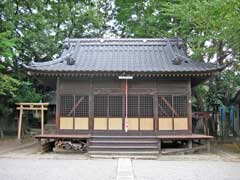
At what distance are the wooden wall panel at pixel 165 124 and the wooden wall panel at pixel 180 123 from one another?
0.76ft

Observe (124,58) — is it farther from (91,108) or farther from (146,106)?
(91,108)

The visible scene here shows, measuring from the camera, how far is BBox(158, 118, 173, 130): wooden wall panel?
13.5 meters

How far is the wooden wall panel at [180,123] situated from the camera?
44.4 ft

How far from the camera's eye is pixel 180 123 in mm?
13555

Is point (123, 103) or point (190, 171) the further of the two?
point (123, 103)

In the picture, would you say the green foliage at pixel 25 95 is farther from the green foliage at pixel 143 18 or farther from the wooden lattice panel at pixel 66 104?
the green foliage at pixel 143 18

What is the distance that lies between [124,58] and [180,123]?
425 centimetres

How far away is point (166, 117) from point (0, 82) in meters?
8.35

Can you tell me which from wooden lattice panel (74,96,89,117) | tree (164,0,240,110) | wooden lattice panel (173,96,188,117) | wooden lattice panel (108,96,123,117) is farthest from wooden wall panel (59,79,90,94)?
tree (164,0,240,110)

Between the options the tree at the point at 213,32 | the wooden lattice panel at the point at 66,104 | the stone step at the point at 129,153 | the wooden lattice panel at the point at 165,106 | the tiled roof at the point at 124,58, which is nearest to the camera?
the tree at the point at 213,32

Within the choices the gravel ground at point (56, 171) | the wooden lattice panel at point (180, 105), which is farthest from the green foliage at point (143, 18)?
the gravel ground at point (56, 171)

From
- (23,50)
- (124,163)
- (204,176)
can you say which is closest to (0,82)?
(23,50)

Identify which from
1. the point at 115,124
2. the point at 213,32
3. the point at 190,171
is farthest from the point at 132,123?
the point at 213,32

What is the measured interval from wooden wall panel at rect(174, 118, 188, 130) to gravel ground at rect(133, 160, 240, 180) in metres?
3.28
